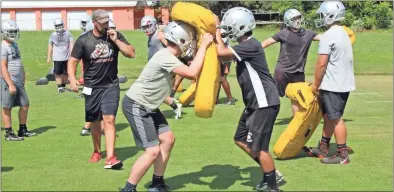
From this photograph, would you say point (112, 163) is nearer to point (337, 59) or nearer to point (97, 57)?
point (97, 57)

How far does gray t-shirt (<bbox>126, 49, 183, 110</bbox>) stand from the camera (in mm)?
6996

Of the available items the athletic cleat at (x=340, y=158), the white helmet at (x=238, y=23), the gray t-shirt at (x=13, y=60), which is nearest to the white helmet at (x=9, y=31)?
the gray t-shirt at (x=13, y=60)

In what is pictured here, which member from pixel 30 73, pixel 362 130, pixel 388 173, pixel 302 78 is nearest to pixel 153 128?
pixel 388 173

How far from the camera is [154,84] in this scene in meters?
7.11

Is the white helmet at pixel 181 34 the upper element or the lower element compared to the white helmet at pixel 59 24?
upper

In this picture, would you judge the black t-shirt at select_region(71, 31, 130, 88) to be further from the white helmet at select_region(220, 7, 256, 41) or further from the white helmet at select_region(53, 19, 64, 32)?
the white helmet at select_region(53, 19, 64, 32)

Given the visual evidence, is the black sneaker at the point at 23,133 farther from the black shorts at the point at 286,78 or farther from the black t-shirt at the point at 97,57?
the black shorts at the point at 286,78

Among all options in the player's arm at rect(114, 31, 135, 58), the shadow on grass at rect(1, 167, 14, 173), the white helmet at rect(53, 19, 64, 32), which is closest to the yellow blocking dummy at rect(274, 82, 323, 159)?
the player's arm at rect(114, 31, 135, 58)

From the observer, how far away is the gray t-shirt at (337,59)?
8.45 meters

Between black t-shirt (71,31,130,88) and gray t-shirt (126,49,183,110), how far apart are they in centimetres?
161

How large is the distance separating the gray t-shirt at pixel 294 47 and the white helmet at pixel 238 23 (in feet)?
12.2

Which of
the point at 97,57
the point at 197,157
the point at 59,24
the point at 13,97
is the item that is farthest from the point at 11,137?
the point at 59,24

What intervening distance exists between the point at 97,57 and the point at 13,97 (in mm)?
2630

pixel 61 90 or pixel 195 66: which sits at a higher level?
pixel 195 66
